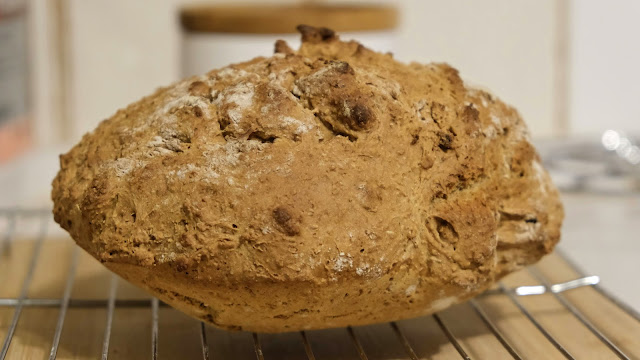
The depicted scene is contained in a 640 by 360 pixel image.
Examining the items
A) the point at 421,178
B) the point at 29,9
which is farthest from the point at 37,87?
the point at 421,178

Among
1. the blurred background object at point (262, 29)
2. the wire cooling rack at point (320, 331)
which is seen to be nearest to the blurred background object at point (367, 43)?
the blurred background object at point (262, 29)

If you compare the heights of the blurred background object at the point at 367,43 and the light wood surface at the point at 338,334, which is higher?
the blurred background object at the point at 367,43

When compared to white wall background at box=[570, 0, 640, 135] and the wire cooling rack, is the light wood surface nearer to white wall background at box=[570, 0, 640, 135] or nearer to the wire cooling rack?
the wire cooling rack

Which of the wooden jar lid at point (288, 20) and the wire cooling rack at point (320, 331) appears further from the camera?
the wooden jar lid at point (288, 20)

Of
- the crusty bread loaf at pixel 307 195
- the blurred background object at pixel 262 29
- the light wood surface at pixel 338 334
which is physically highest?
the blurred background object at pixel 262 29

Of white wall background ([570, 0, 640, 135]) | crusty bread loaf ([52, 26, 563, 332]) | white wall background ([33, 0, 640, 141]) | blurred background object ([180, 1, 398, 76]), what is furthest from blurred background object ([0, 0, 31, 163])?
white wall background ([570, 0, 640, 135])

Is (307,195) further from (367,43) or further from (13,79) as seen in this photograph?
(13,79)

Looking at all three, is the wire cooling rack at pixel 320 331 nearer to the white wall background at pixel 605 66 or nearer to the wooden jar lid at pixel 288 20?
the wooden jar lid at pixel 288 20
